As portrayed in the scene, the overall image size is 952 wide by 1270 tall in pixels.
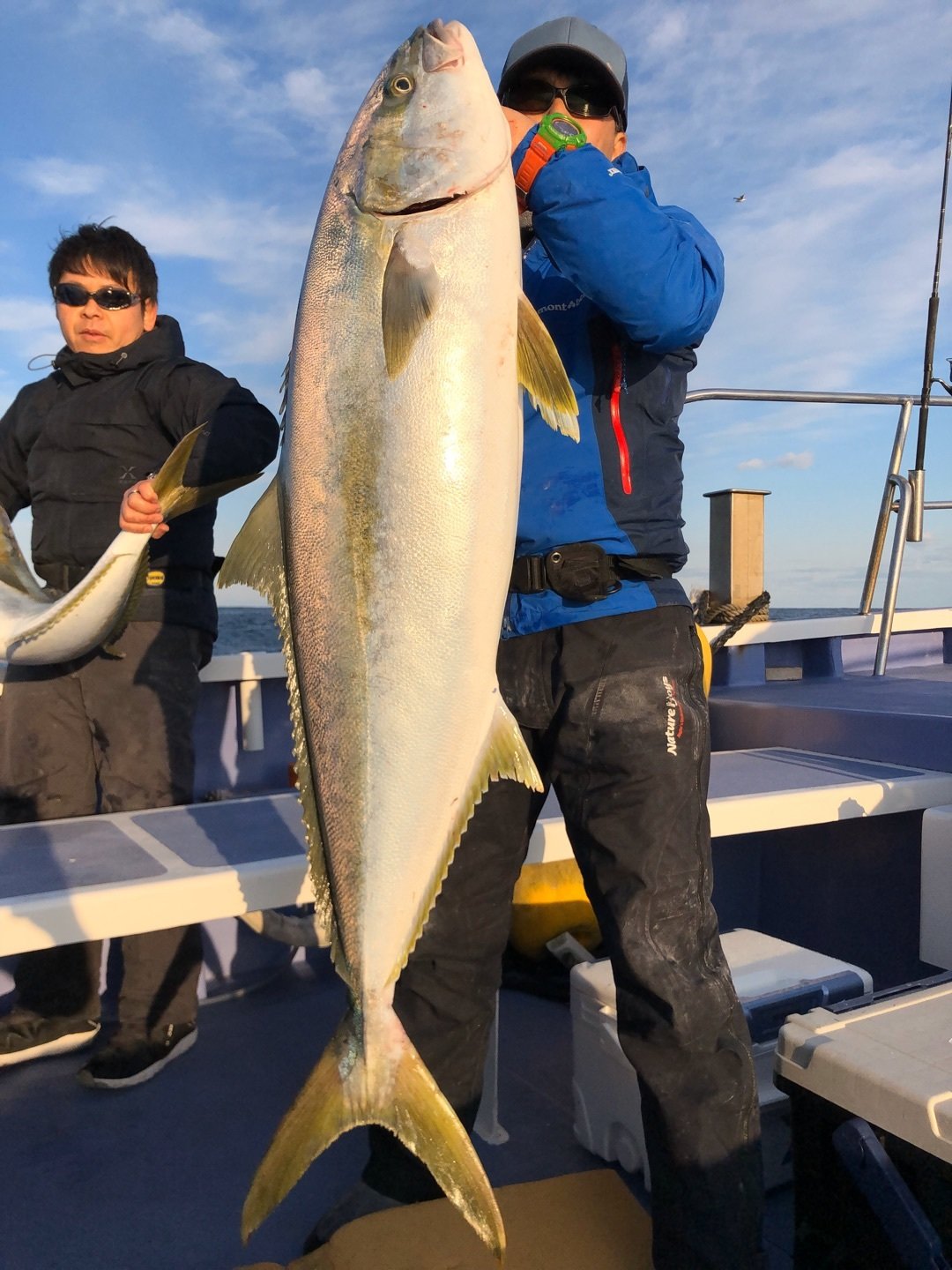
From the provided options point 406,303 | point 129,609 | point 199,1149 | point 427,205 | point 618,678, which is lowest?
point 199,1149

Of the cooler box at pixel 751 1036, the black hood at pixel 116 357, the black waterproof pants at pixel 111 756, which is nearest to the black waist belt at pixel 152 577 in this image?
the black waterproof pants at pixel 111 756

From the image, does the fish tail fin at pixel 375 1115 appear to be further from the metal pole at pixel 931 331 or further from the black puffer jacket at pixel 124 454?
the metal pole at pixel 931 331

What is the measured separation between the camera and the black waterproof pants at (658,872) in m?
1.99

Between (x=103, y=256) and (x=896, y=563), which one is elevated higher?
(x=103, y=256)

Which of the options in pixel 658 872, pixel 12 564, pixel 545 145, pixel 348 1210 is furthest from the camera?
pixel 12 564

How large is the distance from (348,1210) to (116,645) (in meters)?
1.95

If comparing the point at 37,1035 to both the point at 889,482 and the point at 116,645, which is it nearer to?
the point at 116,645

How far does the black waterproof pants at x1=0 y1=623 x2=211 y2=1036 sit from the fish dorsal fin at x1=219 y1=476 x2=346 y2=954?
1641mm

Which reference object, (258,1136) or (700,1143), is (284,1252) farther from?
(700,1143)

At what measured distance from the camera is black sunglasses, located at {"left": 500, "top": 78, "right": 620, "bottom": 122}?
7.05ft

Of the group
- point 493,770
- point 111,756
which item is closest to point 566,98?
point 493,770

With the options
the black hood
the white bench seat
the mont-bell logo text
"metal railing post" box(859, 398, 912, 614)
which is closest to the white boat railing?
"metal railing post" box(859, 398, 912, 614)

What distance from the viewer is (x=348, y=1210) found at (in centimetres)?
239

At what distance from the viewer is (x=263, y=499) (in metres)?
1.92
